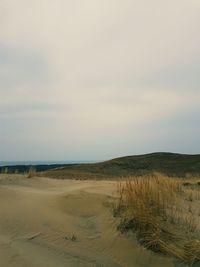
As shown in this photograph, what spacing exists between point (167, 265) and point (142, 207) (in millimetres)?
1440

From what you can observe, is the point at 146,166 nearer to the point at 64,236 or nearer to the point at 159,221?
the point at 159,221

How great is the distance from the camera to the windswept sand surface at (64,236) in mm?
6445

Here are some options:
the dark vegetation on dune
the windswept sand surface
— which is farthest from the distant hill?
the windswept sand surface

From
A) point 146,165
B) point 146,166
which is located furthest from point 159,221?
point 146,165

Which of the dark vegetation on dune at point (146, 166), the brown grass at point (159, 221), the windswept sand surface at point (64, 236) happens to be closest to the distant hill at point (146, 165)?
the dark vegetation on dune at point (146, 166)

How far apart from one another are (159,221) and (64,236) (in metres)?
1.70

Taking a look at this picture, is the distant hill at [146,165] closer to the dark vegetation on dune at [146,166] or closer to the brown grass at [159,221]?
the dark vegetation on dune at [146,166]

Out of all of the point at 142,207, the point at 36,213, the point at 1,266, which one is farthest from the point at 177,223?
the point at 1,266

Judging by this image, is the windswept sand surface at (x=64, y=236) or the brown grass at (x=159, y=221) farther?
the brown grass at (x=159, y=221)

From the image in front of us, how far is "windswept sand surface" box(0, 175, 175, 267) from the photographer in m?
6.45

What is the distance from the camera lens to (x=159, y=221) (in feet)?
25.7

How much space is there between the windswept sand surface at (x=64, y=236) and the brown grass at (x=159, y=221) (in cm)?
19

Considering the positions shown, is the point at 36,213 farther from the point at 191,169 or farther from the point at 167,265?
the point at 191,169

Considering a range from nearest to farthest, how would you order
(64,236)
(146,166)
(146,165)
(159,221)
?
(64,236), (159,221), (146,166), (146,165)
